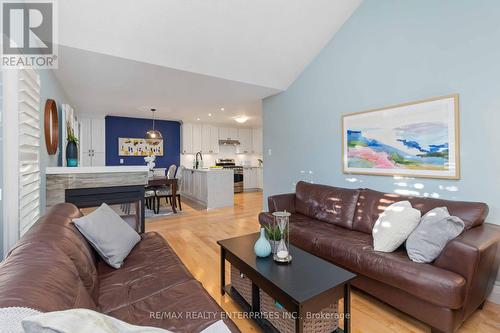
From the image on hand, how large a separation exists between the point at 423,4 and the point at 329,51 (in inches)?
45.4

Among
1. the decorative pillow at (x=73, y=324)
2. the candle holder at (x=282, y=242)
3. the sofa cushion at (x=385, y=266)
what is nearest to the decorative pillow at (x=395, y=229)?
the sofa cushion at (x=385, y=266)

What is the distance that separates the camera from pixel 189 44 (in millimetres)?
2822

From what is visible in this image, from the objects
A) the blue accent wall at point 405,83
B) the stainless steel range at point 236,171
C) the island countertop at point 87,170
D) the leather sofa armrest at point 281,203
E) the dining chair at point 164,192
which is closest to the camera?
the blue accent wall at point 405,83

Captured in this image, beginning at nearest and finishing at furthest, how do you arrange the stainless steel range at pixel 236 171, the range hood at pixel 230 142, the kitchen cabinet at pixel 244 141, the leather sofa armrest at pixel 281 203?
the leather sofa armrest at pixel 281 203 < the stainless steel range at pixel 236 171 < the range hood at pixel 230 142 < the kitchen cabinet at pixel 244 141

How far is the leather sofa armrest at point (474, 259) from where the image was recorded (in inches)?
56.7

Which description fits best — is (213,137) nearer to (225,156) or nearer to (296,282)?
(225,156)

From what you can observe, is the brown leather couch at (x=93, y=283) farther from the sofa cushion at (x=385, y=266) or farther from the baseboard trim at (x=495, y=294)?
the baseboard trim at (x=495, y=294)

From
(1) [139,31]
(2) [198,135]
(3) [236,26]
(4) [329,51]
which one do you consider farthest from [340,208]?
(2) [198,135]

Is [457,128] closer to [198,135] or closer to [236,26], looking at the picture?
[236,26]

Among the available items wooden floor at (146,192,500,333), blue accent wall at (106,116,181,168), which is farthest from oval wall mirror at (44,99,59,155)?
blue accent wall at (106,116,181,168)

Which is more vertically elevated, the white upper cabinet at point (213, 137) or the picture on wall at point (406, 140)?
the white upper cabinet at point (213, 137)

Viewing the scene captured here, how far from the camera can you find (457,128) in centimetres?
216

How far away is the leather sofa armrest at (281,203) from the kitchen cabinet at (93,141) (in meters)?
5.04

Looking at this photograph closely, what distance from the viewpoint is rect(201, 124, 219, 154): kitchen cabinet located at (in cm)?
731
